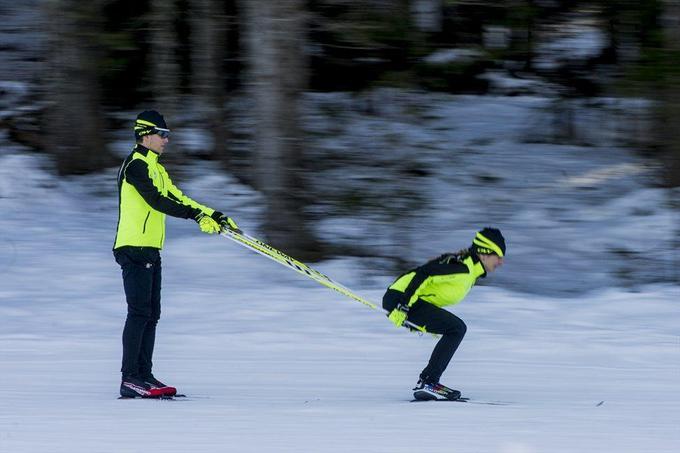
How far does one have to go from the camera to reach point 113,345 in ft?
30.6

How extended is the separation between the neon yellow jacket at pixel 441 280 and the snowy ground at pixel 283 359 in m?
0.71

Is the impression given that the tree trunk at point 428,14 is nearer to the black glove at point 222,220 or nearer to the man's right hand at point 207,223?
the black glove at point 222,220

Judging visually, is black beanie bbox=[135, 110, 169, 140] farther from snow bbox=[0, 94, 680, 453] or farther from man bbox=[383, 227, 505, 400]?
man bbox=[383, 227, 505, 400]

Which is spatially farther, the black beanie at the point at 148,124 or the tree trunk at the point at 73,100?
the tree trunk at the point at 73,100

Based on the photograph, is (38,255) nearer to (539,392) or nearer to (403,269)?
(403,269)

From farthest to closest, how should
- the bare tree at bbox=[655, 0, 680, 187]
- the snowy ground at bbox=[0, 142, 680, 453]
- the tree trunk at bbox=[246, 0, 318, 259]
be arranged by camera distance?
the bare tree at bbox=[655, 0, 680, 187] < the tree trunk at bbox=[246, 0, 318, 259] < the snowy ground at bbox=[0, 142, 680, 453]

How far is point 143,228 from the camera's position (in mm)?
6984

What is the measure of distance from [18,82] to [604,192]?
946 centimetres

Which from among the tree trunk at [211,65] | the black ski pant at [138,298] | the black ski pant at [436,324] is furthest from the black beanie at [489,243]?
the tree trunk at [211,65]

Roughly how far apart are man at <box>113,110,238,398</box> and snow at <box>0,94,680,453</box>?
11.8 inches

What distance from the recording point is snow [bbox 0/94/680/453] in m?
6.39

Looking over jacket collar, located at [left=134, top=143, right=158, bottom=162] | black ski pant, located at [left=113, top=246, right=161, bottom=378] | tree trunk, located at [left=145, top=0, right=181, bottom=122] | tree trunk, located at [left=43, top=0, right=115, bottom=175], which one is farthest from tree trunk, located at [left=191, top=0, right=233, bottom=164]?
black ski pant, located at [left=113, top=246, right=161, bottom=378]

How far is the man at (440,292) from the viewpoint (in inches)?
277

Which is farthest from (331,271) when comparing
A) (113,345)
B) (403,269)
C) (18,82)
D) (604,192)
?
(18,82)
